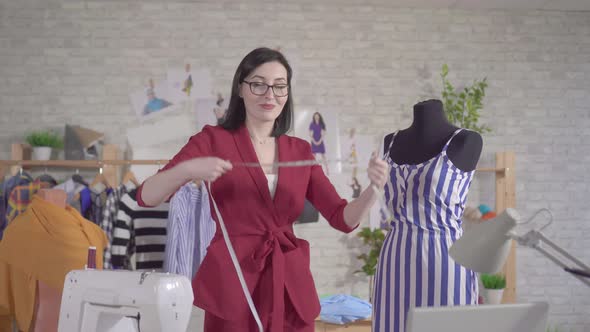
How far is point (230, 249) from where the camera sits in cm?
163

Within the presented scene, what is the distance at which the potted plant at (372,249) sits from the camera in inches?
169

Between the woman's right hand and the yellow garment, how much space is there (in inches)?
81.0

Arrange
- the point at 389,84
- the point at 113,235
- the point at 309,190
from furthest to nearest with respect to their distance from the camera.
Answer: the point at 389,84 < the point at 113,235 < the point at 309,190

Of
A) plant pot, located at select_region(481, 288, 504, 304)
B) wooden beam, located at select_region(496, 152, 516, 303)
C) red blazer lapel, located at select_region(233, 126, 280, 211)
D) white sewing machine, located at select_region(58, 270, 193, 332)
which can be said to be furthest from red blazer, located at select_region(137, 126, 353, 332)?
wooden beam, located at select_region(496, 152, 516, 303)

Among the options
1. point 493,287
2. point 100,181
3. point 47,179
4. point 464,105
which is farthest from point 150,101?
point 493,287

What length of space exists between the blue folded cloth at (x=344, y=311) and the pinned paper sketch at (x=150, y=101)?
202 centimetres

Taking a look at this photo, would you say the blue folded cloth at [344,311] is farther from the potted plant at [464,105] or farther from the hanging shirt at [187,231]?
the potted plant at [464,105]

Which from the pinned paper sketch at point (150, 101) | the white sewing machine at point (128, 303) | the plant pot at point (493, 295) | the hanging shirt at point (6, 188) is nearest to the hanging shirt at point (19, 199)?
→ the hanging shirt at point (6, 188)

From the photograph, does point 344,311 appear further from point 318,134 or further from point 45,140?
point 45,140

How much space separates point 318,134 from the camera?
179 inches

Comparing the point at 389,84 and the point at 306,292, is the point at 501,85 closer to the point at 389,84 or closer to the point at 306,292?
the point at 389,84

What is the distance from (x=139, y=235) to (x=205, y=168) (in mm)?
2386

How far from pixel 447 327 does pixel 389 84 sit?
3.76m

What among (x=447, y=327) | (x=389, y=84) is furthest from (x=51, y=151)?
(x=447, y=327)
